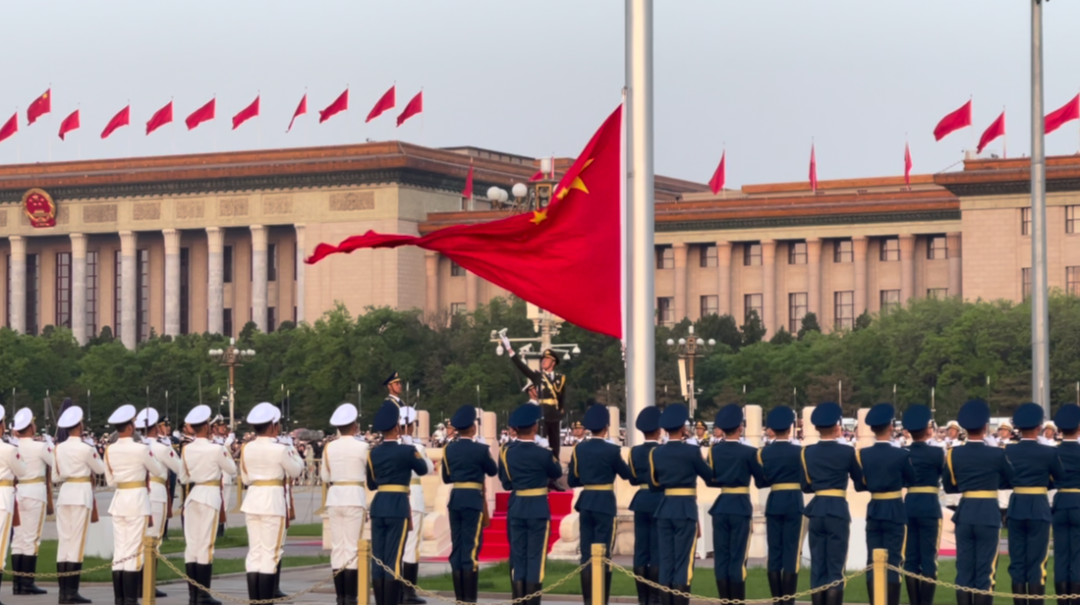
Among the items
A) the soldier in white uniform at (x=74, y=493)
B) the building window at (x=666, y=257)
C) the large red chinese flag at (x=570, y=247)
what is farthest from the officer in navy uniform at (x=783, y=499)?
the building window at (x=666, y=257)

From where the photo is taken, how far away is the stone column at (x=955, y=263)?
8988 cm

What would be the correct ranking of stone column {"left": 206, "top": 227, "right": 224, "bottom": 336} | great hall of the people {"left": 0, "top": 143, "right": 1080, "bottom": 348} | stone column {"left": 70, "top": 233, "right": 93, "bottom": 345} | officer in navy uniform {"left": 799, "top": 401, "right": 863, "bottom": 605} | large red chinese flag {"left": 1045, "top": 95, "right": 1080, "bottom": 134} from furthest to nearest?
stone column {"left": 70, "top": 233, "right": 93, "bottom": 345}
stone column {"left": 206, "top": 227, "right": 224, "bottom": 336}
great hall of the people {"left": 0, "top": 143, "right": 1080, "bottom": 348}
large red chinese flag {"left": 1045, "top": 95, "right": 1080, "bottom": 134}
officer in navy uniform {"left": 799, "top": 401, "right": 863, "bottom": 605}

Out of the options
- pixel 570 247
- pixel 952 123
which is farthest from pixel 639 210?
pixel 952 123

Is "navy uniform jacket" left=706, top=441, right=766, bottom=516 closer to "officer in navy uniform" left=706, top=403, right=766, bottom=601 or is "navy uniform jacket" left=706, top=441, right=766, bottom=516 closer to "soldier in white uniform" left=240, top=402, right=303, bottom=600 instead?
"officer in navy uniform" left=706, top=403, right=766, bottom=601

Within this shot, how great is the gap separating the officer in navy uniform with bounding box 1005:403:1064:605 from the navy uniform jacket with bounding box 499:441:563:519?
3.66 meters

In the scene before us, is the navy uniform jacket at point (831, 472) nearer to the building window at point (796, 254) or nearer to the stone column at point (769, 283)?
the stone column at point (769, 283)

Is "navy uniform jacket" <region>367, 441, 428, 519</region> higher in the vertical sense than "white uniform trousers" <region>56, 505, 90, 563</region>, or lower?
higher

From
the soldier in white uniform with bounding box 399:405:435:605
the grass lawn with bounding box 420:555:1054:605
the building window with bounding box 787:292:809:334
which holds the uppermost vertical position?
the building window with bounding box 787:292:809:334

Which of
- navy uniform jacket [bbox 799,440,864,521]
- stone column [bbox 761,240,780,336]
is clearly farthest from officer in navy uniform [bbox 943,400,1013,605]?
stone column [bbox 761,240,780,336]

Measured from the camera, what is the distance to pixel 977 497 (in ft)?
51.2

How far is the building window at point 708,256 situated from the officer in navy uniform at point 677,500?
80.9m

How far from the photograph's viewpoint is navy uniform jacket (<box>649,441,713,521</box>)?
16.2 metres

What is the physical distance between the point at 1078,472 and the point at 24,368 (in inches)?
2725

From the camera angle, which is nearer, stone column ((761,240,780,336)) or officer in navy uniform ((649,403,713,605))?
officer in navy uniform ((649,403,713,605))
